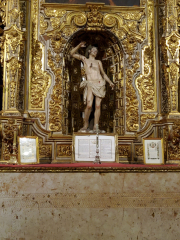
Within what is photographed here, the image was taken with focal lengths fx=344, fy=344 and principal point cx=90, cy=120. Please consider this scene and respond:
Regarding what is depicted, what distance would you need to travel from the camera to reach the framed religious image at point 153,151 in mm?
6801

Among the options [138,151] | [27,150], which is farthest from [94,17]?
[27,150]

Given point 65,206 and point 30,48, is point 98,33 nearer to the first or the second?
point 30,48

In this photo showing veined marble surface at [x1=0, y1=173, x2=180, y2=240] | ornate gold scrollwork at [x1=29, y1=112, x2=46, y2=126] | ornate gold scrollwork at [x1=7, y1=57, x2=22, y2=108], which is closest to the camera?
veined marble surface at [x1=0, y1=173, x2=180, y2=240]

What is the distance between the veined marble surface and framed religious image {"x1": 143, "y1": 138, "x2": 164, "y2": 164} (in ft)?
7.18

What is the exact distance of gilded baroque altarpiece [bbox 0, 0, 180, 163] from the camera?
768 cm

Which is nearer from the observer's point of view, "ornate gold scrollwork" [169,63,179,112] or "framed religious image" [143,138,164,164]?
"framed religious image" [143,138,164,164]

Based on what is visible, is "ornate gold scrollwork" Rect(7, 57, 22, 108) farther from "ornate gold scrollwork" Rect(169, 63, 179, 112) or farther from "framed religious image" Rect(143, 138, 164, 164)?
"ornate gold scrollwork" Rect(169, 63, 179, 112)

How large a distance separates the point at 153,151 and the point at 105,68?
2948 millimetres

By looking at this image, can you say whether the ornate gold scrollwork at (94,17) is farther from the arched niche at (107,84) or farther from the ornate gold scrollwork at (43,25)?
the ornate gold scrollwork at (43,25)

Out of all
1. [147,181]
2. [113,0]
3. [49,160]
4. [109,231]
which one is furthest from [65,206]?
[113,0]

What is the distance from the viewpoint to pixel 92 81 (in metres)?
7.93

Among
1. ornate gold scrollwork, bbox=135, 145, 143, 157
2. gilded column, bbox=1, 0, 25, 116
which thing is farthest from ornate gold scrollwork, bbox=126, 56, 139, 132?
gilded column, bbox=1, 0, 25, 116

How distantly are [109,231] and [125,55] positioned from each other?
506cm

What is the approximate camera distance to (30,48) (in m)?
8.13
